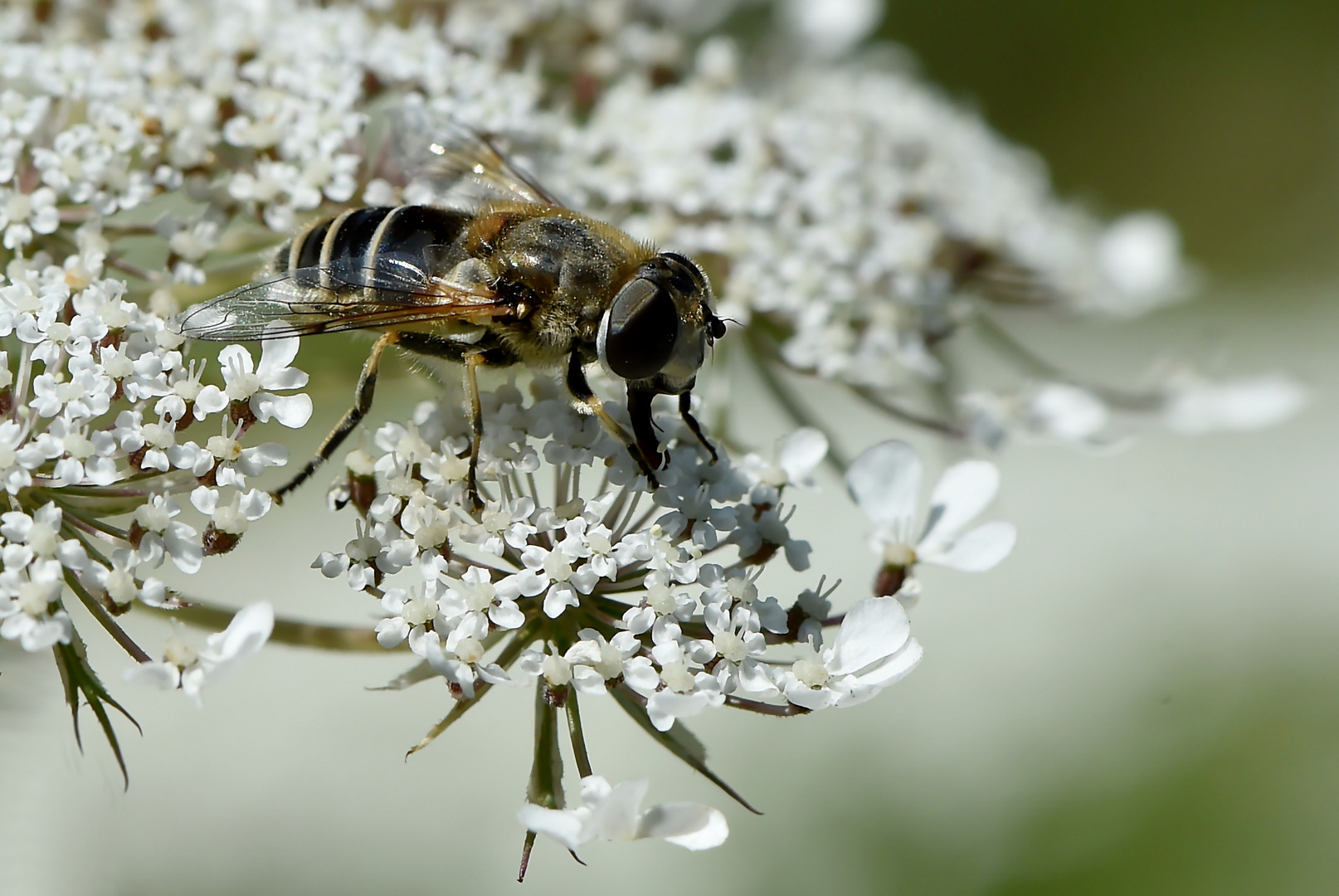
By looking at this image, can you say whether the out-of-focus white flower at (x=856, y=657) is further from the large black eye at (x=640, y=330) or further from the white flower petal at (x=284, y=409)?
the white flower petal at (x=284, y=409)

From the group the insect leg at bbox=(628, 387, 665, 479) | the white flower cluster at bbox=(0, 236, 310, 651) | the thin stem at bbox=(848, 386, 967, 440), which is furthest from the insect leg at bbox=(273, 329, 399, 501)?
the thin stem at bbox=(848, 386, 967, 440)

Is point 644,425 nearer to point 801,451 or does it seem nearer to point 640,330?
point 640,330

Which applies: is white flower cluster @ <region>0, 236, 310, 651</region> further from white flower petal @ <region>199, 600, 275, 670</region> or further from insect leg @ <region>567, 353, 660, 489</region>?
insect leg @ <region>567, 353, 660, 489</region>

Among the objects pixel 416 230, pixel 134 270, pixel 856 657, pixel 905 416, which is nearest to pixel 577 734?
pixel 856 657

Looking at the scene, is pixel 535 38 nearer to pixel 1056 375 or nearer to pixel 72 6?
pixel 72 6

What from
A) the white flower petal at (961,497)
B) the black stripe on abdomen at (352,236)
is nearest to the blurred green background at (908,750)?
the white flower petal at (961,497)
